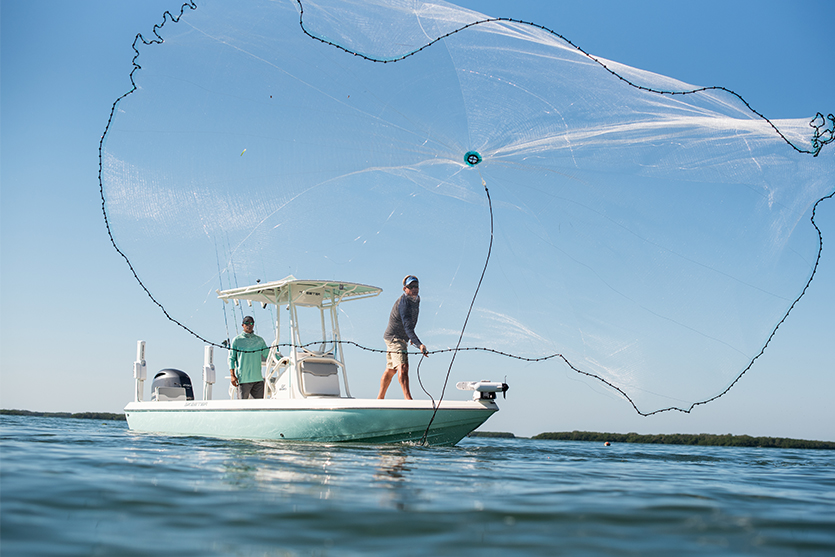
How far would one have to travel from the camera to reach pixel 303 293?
11.0m

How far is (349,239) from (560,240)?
8.52ft

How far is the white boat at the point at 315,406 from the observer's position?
975 centimetres

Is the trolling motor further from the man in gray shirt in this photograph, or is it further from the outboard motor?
the outboard motor

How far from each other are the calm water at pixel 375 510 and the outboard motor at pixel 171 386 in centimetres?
811

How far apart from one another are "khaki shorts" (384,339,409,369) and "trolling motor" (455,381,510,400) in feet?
3.45

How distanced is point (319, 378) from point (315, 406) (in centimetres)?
109

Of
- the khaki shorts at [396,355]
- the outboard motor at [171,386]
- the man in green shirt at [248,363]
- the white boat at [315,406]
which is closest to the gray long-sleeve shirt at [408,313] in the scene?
the khaki shorts at [396,355]

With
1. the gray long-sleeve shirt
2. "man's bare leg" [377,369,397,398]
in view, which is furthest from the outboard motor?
the gray long-sleeve shirt

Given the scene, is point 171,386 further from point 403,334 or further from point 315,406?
point 403,334

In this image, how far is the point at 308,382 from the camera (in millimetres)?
10844

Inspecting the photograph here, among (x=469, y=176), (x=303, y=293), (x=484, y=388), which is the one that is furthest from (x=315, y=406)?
(x=469, y=176)

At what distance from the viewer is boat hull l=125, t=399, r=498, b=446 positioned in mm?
9695

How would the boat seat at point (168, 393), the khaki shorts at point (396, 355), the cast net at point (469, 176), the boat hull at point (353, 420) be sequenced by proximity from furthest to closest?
the boat seat at point (168, 393) < the khaki shorts at point (396, 355) < the boat hull at point (353, 420) < the cast net at point (469, 176)

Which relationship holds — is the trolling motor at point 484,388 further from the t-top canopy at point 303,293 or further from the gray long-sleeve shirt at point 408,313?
the t-top canopy at point 303,293
